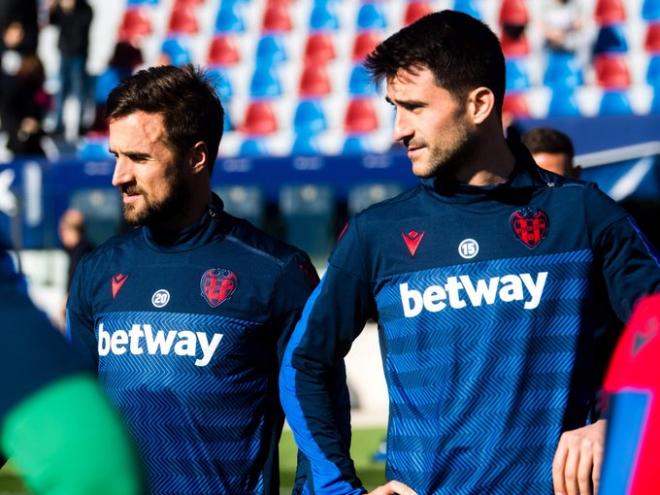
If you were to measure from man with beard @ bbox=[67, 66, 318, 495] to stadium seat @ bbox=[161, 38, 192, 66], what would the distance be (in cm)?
1423

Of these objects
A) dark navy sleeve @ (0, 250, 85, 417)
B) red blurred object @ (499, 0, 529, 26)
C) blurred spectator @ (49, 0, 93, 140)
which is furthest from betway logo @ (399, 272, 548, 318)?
red blurred object @ (499, 0, 529, 26)

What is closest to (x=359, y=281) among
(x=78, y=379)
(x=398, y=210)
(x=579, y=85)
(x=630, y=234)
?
(x=398, y=210)

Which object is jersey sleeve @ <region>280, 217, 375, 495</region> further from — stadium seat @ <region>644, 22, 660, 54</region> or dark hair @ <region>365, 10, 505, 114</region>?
stadium seat @ <region>644, 22, 660, 54</region>

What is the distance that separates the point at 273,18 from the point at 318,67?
4.12 feet

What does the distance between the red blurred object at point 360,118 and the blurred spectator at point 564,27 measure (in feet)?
6.85

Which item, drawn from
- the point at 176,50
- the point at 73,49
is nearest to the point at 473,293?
the point at 73,49

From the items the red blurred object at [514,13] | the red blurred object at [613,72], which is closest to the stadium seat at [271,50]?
the red blurred object at [514,13]

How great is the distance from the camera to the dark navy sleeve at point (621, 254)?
3.00 metres

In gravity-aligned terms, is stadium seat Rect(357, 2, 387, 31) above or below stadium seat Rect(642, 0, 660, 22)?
below

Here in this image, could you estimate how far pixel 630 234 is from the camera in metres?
3.06

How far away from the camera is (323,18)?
58.6 feet

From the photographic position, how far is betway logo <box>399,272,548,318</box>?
3.11 metres

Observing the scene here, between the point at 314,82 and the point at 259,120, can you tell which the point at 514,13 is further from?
the point at 259,120

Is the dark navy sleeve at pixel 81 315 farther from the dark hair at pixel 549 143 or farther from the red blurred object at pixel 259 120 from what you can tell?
the red blurred object at pixel 259 120
